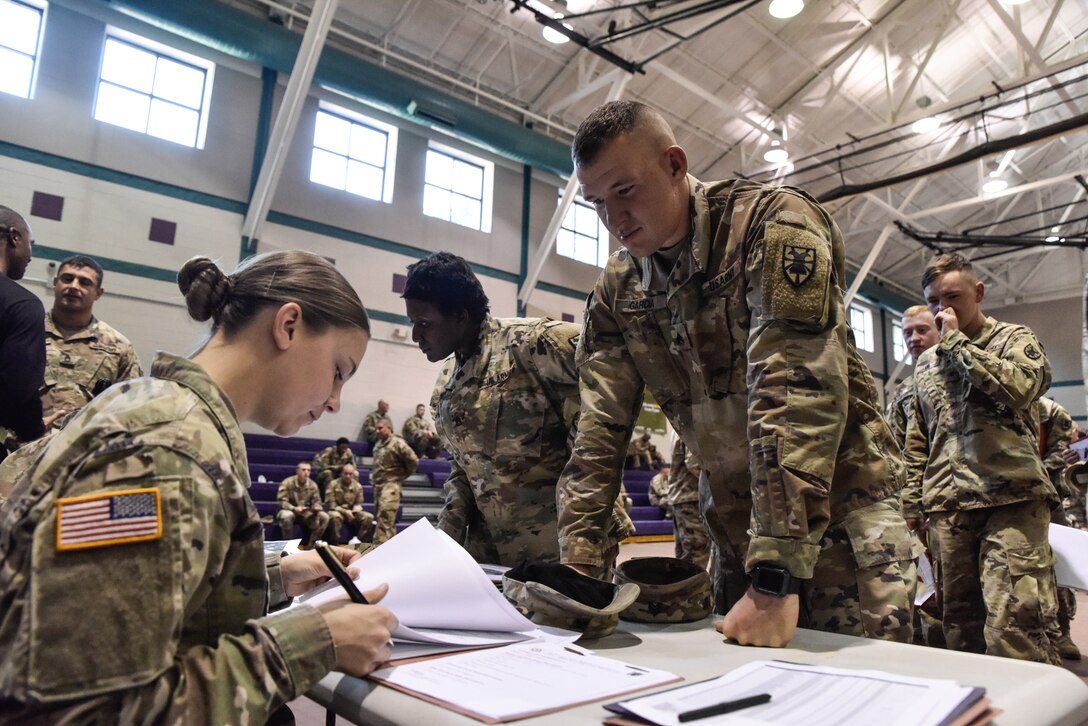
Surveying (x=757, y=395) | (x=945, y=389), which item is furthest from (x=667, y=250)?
(x=945, y=389)

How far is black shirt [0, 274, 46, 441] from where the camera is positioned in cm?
199

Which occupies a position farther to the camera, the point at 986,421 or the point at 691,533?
the point at 691,533

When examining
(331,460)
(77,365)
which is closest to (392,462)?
(331,460)

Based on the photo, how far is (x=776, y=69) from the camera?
9.80 m

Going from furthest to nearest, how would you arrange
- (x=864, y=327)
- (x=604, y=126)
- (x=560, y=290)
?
(x=864, y=327) < (x=560, y=290) < (x=604, y=126)

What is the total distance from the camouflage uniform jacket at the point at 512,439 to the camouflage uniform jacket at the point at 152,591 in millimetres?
1016

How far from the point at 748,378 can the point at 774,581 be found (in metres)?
0.31

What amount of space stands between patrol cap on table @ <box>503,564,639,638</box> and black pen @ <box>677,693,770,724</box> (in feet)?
0.97

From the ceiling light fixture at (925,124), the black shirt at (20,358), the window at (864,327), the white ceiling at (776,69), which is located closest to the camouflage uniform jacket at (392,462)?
the black shirt at (20,358)

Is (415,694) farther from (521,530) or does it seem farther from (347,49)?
(347,49)

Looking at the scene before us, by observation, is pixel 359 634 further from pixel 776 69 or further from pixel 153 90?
pixel 776 69

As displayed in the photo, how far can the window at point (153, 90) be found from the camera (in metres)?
7.60

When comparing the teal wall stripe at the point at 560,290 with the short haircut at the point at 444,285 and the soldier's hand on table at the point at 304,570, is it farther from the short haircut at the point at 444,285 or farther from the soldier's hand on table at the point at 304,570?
the soldier's hand on table at the point at 304,570

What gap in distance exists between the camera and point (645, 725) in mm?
536
